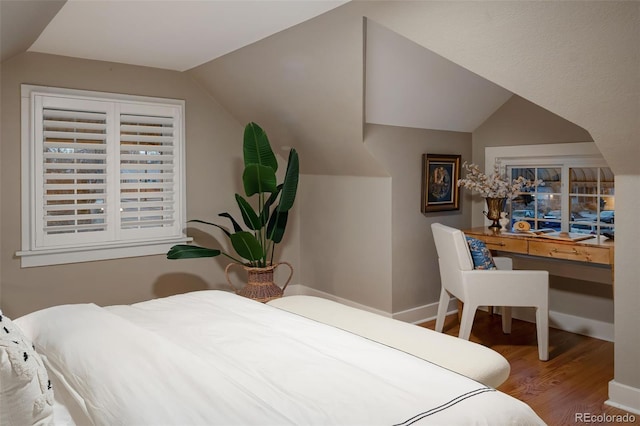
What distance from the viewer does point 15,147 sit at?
12.2 ft

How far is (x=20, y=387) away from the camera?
112 cm

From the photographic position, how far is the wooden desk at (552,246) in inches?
133

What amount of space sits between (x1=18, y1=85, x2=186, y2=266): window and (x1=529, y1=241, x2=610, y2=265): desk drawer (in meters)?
2.94

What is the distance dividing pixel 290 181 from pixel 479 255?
1.61 meters

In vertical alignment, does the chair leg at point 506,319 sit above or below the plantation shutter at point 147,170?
below

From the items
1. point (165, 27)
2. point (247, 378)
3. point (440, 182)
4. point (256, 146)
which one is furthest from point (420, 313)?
point (247, 378)

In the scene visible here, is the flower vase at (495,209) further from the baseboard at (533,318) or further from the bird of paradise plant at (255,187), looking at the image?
the bird of paradise plant at (255,187)

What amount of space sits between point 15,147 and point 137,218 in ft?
3.41

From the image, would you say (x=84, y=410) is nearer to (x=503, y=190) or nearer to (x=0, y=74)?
(x=0, y=74)

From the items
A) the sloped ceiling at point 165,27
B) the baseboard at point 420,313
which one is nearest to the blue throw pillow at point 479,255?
the baseboard at point 420,313

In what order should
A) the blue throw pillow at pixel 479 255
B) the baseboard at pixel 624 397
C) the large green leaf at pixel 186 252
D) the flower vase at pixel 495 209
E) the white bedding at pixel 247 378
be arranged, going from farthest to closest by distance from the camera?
the flower vase at pixel 495 209 → the large green leaf at pixel 186 252 → the blue throw pillow at pixel 479 255 → the baseboard at pixel 624 397 → the white bedding at pixel 247 378

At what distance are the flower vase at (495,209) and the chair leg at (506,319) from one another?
71 cm

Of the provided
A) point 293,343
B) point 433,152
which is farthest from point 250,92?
point 293,343

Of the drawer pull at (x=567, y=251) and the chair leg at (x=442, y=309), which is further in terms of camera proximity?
the chair leg at (x=442, y=309)
